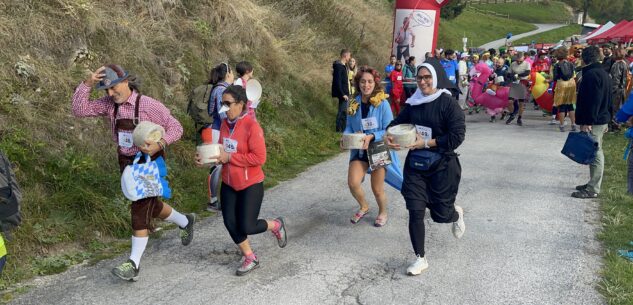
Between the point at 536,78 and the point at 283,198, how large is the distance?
10117 mm

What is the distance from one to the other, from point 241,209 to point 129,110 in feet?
3.97

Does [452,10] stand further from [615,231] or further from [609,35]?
[615,231]

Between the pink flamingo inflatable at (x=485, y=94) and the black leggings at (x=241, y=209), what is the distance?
10.7 m

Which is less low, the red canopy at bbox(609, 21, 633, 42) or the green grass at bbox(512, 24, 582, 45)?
the green grass at bbox(512, 24, 582, 45)

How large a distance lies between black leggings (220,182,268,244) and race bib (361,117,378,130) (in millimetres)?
1513

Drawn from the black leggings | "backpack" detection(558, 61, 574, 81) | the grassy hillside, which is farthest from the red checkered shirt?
"backpack" detection(558, 61, 574, 81)

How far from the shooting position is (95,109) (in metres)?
4.69

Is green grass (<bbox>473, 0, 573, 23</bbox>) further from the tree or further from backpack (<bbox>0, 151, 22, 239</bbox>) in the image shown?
backpack (<bbox>0, 151, 22, 239</bbox>)

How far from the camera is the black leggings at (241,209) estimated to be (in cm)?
462

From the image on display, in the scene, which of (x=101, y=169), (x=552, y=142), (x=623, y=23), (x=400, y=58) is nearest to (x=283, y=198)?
(x=101, y=169)

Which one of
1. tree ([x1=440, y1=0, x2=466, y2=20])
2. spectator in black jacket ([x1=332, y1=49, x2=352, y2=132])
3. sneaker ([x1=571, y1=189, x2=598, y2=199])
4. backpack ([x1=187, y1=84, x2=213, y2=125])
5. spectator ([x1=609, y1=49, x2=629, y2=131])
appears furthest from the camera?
tree ([x1=440, y1=0, x2=466, y2=20])

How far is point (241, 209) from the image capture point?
464 cm

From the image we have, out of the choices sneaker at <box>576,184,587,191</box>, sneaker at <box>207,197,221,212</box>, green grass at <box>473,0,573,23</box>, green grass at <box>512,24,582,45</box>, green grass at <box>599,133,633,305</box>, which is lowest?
sneaker at <box>207,197,221,212</box>

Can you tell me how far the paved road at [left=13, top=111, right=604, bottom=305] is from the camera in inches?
170
